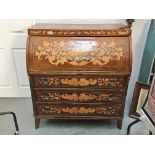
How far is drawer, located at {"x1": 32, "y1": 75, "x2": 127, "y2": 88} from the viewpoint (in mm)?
1827

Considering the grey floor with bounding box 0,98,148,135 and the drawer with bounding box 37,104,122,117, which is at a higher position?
the drawer with bounding box 37,104,122,117

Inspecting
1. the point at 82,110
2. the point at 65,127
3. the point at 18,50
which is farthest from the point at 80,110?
the point at 18,50

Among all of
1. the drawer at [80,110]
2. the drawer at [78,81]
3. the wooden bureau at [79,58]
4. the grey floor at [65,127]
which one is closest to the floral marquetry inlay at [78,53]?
the wooden bureau at [79,58]

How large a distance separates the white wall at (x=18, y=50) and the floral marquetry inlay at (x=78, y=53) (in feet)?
1.71

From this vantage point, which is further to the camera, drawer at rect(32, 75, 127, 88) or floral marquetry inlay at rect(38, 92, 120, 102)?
floral marquetry inlay at rect(38, 92, 120, 102)

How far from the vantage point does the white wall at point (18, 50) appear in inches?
88.0

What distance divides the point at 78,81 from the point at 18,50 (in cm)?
90

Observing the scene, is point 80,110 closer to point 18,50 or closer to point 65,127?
point 65,127

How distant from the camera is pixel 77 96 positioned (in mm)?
1949

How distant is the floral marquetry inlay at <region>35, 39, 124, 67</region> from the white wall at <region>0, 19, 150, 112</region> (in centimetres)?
52

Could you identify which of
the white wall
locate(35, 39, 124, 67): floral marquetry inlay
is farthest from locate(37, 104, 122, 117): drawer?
the white wall

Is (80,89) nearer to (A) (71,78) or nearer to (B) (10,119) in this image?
(A) (71,78)

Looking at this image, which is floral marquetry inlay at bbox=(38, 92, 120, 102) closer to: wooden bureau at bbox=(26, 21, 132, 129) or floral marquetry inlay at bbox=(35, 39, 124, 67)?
wooden bureau at bbox=(26, 21, 132, 129)
